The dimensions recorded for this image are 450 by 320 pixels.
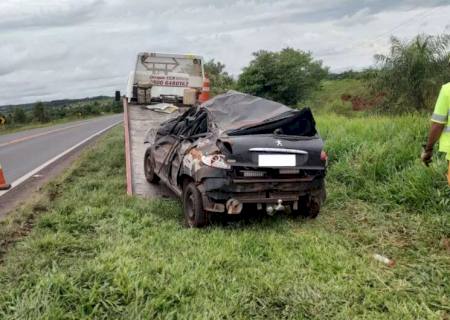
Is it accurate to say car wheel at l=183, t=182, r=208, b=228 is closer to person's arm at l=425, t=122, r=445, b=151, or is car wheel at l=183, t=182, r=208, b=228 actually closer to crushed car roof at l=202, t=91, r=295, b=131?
crushed car roof at l=202, t=91, r=295, b=131

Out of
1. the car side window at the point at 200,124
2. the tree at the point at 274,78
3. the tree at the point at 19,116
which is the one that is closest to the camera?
the car side window at the point at 200,124

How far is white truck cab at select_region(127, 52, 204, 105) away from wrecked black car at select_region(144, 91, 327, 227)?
776 centimetres

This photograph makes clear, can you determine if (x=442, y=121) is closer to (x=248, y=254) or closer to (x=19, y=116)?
(x=248, y=254)

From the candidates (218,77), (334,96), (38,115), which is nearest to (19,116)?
(38,115)

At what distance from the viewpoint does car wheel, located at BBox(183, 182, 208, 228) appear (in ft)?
A: 18.1

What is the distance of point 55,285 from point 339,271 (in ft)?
8.03

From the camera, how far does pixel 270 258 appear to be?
4.64 metres

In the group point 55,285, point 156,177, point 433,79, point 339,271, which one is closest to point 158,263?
point 55,285

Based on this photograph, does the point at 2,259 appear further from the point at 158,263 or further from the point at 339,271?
the point at 339,271

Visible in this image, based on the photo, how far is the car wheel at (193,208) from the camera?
18.1 feet

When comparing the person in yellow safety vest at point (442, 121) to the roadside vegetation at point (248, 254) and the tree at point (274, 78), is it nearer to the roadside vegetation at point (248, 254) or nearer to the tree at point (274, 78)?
the roadside vegetation at point (248, 254)

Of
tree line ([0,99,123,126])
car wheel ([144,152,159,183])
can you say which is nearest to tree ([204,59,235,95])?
tree line ([0,99,123,126])

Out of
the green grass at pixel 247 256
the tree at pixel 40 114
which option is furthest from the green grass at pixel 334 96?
the tree at pixel 40 114

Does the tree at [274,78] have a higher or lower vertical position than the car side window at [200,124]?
higher
